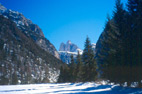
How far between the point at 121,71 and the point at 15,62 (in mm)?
124837

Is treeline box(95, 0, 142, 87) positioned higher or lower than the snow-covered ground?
higher

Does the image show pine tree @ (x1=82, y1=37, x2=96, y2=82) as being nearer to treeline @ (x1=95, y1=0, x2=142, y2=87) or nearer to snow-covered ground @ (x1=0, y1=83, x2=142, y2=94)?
snow-covered ground @ (x1=0, y1=83, x2=142, y2=94)

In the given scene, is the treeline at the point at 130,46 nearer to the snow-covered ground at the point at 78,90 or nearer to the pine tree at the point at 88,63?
the snow-covered ground at the point at 78,90

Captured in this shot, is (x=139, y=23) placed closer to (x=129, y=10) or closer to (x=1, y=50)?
(x=129, y=10)

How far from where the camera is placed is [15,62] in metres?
119

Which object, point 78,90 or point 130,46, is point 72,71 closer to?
point 78,90

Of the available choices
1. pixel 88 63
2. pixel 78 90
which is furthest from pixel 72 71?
pixel 78 90

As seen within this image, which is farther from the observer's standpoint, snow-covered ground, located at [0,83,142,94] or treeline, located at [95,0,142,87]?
treeline, located at [95,0,142,87]

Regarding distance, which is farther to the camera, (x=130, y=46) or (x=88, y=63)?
(x=88, y=63)

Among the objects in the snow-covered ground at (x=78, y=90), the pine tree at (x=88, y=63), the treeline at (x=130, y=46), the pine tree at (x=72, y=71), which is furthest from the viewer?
the pine tree at (x=72, y=71)

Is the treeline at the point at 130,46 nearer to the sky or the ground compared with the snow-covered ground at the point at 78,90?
nearer to the sky

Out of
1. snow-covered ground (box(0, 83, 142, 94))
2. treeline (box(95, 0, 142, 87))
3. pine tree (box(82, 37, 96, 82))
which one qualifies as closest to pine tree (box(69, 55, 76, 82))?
pine tree (box(82, 37, 96, 82))

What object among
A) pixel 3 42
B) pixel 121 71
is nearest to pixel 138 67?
pixel 121 71

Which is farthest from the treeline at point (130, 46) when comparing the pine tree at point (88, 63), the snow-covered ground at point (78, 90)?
the pine tree at point (88, 63)
